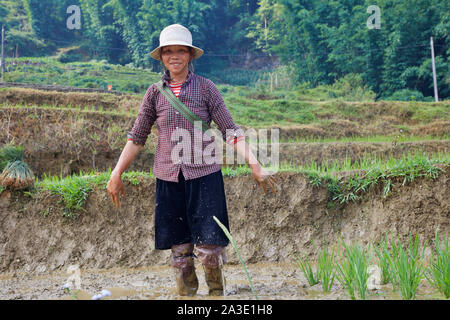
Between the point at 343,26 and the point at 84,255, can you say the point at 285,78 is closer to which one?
the point at 343,26

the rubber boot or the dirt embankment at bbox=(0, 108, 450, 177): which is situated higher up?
the dirt embankment at bbox=(0, 108, 450, 177)

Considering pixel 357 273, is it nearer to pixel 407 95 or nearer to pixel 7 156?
pixel 7 156

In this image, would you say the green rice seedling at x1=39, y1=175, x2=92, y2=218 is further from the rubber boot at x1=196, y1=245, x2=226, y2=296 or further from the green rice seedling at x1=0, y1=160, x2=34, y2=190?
the rubber boot at x1=196, y1=245, x2=226, y2=296

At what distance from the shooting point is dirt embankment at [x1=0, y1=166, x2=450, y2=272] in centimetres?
502

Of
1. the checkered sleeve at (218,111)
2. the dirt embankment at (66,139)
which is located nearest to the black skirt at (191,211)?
the checkered sleeve at (218,111)

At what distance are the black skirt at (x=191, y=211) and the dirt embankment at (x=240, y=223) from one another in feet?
7.88

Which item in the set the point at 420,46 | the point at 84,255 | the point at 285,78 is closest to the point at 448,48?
the point at 420,46

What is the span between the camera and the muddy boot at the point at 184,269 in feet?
9.44

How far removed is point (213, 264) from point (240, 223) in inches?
103

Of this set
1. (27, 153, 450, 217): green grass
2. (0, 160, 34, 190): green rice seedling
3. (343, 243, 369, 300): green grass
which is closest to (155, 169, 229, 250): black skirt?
(343, 243, 369, 300): green grass

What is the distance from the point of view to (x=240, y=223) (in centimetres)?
541

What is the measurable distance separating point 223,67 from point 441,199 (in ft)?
102

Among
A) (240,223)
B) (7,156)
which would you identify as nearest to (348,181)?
(240,223)

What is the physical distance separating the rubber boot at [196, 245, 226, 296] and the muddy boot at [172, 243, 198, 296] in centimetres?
11
